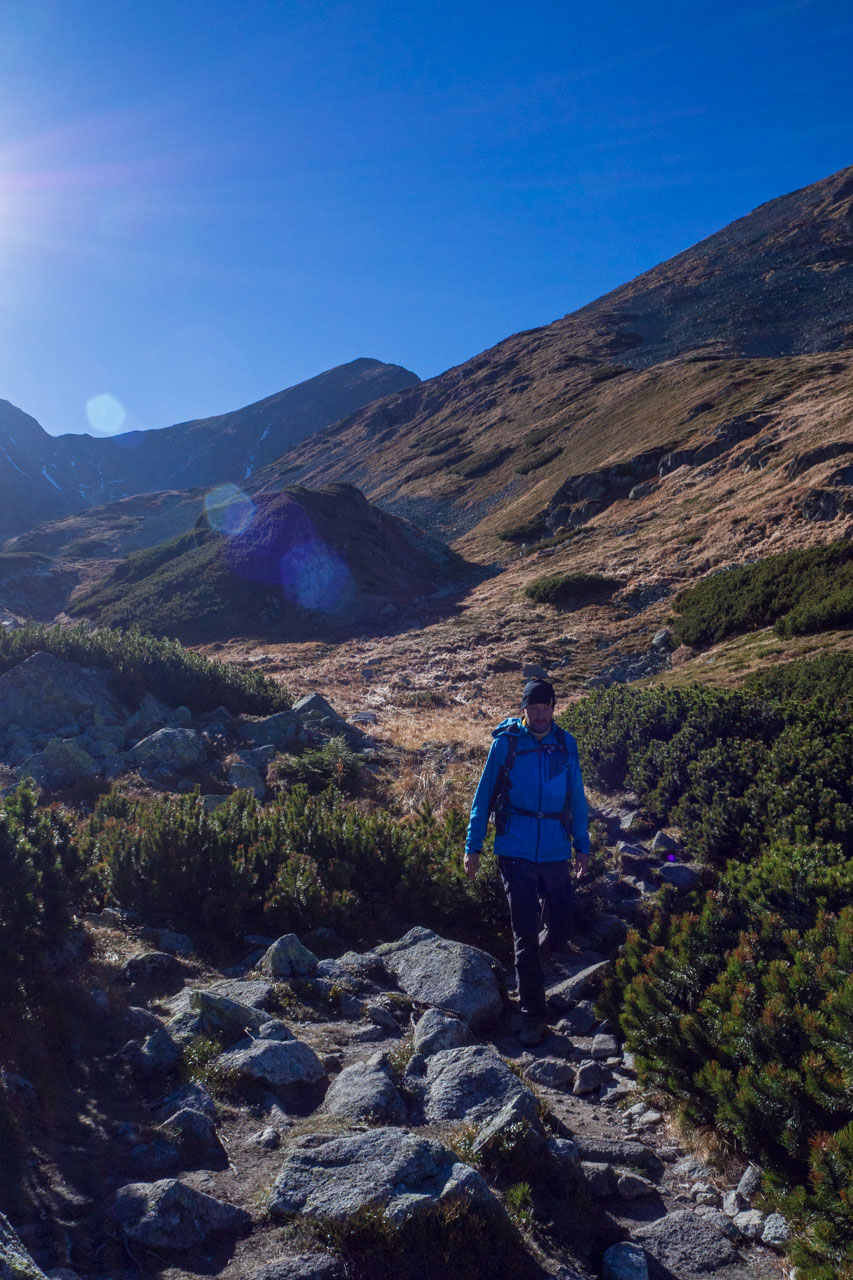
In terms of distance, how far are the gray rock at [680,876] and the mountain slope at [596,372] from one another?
3343 cm

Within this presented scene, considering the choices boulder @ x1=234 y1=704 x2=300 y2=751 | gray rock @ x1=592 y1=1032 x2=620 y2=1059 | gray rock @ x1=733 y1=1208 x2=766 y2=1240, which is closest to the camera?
gray rock @ x1=733 y1=1208 x2=766 y2=1240

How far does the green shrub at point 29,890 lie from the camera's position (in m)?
3.81

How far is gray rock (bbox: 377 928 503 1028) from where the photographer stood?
427cm

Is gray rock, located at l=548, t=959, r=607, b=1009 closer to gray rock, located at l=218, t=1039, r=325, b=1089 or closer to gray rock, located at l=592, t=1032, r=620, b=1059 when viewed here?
gray rock, located at l=592, t=1032, r=620, b=1059

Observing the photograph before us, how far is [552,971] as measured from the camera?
4.96m

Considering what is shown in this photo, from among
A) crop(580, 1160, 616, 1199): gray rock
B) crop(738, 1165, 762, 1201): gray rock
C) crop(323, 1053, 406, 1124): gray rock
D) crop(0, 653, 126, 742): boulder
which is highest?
crop(0, 653, 126, 742): boulder

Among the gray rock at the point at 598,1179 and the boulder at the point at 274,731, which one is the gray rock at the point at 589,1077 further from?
→ the boulder at the point at 274,731

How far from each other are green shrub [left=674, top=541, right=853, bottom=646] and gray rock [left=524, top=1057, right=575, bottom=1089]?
10293 millimetres

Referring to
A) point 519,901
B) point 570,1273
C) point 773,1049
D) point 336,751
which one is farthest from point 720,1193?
point 336,751

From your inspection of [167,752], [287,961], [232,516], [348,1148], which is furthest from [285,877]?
[232,516]

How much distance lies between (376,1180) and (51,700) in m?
10.5

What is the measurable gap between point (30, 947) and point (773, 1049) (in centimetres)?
389

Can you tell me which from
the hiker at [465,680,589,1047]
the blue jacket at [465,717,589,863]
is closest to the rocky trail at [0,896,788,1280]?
the hiker at [465,680,589,1047]

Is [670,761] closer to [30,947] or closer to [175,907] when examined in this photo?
[175,907]
